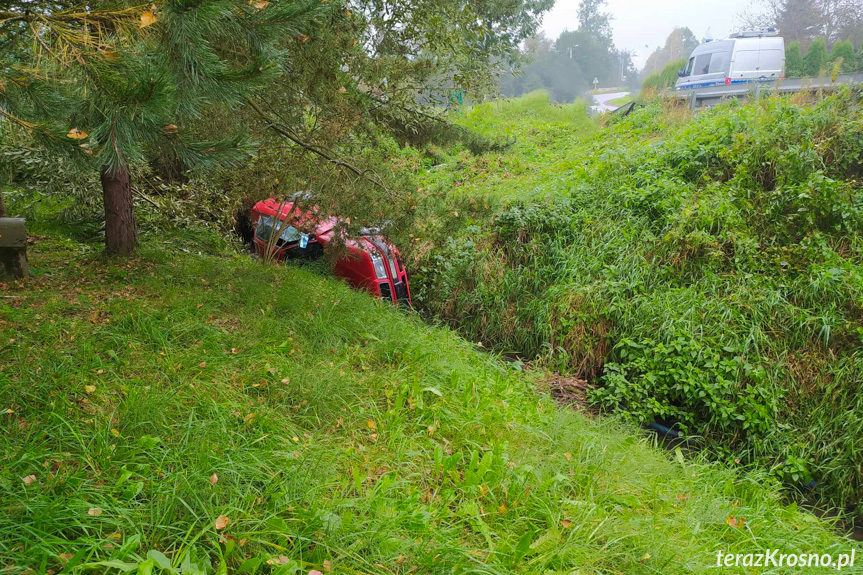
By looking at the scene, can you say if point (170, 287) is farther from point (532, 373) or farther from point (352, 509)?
point (532, 373)

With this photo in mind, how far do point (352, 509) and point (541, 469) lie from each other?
1.27 m

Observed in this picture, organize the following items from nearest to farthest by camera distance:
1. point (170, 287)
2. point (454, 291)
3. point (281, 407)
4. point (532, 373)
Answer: point (281, 407)
point (170, 287)
point (532, 373)
point (454, 291)

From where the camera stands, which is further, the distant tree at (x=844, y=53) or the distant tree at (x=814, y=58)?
the distant tree at (x=814, y=58)

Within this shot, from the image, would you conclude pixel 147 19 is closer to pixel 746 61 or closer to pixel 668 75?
pixel 746 61

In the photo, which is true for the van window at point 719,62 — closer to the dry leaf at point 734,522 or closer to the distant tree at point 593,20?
the dry leaf at point 734,522

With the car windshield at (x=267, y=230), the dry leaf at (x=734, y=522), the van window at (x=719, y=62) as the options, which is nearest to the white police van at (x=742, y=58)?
the van window at (x=719, y=62)

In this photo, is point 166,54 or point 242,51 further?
point 242,51

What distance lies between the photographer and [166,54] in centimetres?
230

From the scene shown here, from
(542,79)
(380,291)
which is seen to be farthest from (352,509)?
(542,79)

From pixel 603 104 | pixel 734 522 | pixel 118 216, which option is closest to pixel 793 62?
pixel 603 104

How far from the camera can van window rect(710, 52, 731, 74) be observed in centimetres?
1362

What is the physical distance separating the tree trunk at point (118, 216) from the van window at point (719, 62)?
15.0m

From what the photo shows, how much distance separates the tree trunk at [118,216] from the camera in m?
5.38

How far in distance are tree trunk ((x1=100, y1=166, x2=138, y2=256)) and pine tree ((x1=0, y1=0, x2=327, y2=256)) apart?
2.58 m
